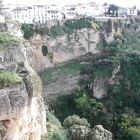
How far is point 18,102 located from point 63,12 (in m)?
35.1

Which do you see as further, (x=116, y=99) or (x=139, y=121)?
(x=116, y=99)

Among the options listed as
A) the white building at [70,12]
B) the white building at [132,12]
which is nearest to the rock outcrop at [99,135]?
the white building at [70,12]

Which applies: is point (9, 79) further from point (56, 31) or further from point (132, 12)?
point (132, 12)

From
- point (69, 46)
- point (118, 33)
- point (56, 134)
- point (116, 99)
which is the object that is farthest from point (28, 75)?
point (118, 33)

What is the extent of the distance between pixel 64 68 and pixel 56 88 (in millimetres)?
2643

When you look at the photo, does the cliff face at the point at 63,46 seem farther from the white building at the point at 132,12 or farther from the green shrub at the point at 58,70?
the white building at the point at 132,12

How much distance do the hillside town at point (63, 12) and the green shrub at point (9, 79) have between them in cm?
2808

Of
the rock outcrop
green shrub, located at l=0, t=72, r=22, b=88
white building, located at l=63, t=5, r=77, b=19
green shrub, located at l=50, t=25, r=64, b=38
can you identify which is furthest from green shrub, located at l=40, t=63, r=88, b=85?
green shrub, located at l=0, t=72, r=22, b=88

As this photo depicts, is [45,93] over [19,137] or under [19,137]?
Result: under

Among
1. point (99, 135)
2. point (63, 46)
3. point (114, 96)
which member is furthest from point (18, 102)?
point (63, 46)

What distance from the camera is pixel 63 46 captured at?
162 feet

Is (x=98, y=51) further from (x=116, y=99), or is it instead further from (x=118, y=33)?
(x=116, y=99)

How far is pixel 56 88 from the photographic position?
4725cm

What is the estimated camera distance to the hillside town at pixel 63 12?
53.9 metres
